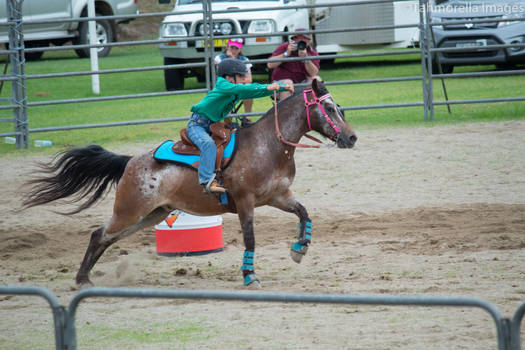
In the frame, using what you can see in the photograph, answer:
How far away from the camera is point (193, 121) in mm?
6484

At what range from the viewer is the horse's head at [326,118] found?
20.7ft

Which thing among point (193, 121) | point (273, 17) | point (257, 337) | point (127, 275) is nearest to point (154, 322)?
point (257, 337)

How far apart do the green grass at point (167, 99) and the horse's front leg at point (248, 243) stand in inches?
255

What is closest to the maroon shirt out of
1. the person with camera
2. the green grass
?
the person with camera

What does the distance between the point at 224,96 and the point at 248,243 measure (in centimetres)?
130

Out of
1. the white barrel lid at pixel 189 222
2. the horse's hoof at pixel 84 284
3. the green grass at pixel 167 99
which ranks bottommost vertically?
the horse's hoof at pixel 84 284

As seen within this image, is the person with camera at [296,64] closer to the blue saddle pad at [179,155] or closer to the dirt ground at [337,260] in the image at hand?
the dirt ground at [337,260]

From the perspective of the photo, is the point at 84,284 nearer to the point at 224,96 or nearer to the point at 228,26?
the point at 224,96

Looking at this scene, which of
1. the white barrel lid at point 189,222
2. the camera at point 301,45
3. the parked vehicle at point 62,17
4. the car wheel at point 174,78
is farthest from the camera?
the parked vehicle at point 62,17

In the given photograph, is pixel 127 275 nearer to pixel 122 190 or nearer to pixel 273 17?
pixel 122 190

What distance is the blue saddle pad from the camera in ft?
21.0

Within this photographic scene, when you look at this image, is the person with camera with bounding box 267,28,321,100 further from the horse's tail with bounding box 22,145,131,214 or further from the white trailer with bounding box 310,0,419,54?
the horse's tail with bounding box 22,145,131,214

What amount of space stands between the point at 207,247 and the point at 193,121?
1593 millimetres

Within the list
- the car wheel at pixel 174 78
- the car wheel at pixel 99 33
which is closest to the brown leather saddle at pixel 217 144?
the car wheel at pixel 174 78
